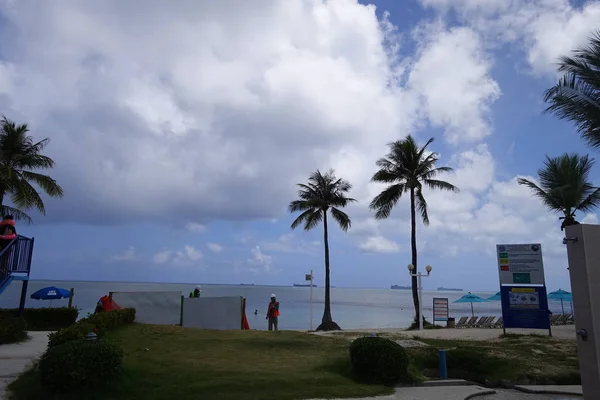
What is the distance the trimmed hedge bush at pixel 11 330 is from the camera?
15422 mm

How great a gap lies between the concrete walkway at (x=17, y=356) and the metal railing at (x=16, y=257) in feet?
7.52

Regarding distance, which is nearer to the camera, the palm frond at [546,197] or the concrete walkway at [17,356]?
the concrete walkway at [17,356]

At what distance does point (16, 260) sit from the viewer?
16.4 meters

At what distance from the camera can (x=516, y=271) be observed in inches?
777

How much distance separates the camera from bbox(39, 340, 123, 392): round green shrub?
834 cm

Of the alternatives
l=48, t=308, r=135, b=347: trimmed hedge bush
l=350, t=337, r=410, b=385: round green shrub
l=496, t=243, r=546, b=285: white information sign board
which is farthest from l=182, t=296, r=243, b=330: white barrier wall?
l=496, t=243, r=546, b=285: white information sign board

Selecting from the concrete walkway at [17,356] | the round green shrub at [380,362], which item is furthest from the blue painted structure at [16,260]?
the round green shrub at [380,362]

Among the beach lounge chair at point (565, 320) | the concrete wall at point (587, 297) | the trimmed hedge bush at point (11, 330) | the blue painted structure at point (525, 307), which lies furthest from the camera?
the beach lounge chair at point (565, 320)

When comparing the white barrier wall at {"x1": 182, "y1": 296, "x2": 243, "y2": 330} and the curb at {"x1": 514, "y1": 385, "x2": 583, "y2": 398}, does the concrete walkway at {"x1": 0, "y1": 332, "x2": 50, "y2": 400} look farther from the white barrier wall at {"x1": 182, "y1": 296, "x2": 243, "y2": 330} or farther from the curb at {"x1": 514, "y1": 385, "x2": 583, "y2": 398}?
the curb at {"x1": 514, "y1": 385, "x2": 583, "y2": 398}

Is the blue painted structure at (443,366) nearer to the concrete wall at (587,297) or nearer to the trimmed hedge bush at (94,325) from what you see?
the concrete wall at (587,297)

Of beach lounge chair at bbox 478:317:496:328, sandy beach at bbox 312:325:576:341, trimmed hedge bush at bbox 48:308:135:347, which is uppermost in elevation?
trimmed hedge bush at bbox 48:308:135:347

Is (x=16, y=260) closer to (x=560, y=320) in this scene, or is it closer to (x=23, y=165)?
(x=23, y=165)

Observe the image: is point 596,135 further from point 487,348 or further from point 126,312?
point 126,312

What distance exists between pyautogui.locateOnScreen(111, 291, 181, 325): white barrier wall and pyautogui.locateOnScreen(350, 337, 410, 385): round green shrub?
11.4m
